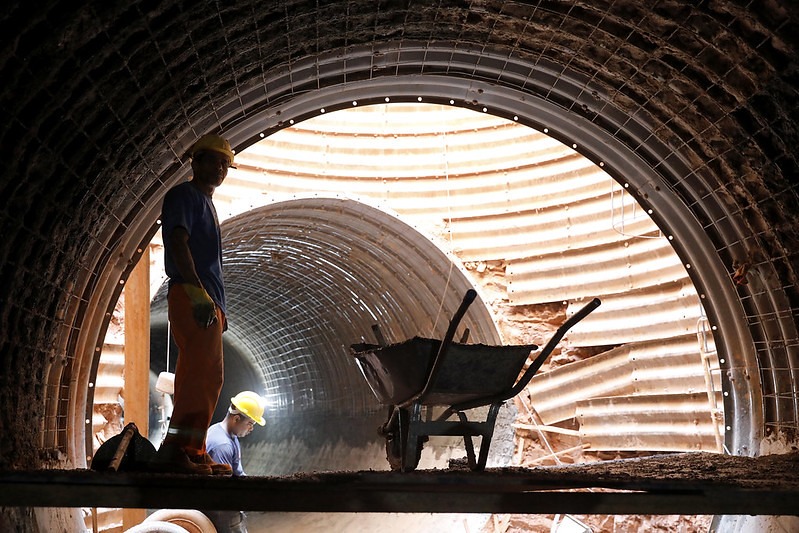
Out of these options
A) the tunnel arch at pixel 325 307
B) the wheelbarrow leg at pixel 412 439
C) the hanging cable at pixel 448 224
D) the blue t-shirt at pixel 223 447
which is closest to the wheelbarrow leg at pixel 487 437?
the wheelbarrow leg at pixel 412 439

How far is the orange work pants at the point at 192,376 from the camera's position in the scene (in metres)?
4.12

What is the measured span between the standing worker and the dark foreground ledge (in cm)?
77

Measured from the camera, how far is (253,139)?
570 cm

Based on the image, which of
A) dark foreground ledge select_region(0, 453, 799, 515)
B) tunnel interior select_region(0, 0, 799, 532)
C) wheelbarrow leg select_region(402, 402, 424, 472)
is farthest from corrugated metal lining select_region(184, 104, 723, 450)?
dark foreground ledge select_region(0, 453, 799, 515)

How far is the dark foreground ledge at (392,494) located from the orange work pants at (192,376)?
80cm

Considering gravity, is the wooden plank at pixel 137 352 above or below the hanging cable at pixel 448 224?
below

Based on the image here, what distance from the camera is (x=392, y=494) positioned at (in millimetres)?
3178

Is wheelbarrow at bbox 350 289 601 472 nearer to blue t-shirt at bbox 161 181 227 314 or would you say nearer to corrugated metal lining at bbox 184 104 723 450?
blue t-shirt at bbox 161 181 227 314

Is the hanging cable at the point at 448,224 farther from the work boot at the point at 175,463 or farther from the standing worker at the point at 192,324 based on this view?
the work boot at the point at 175,463

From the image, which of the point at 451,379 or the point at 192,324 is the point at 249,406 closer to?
the point at 451,379

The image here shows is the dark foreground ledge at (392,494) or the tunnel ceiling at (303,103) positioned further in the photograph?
the tunnel ceiling at (303,103)

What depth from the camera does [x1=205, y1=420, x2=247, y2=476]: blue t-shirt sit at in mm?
7164

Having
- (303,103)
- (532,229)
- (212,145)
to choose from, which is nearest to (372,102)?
(303,103)

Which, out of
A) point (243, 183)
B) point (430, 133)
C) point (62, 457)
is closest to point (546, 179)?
point (430, 133)
